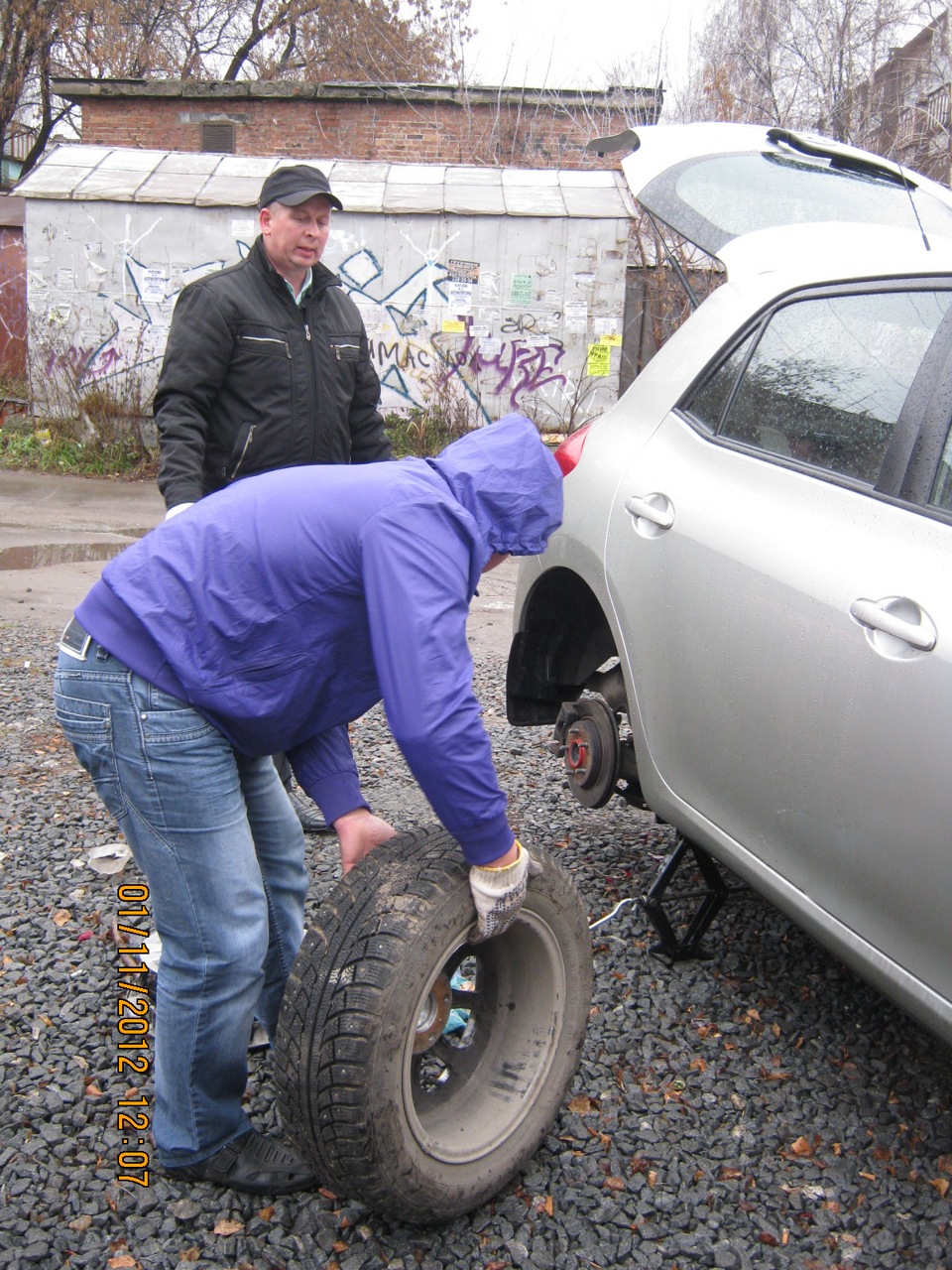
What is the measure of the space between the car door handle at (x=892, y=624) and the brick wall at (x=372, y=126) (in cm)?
1638

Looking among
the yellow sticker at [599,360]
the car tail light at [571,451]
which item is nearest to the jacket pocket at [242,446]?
the car tail light at [571,451]

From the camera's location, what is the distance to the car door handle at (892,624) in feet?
6.59

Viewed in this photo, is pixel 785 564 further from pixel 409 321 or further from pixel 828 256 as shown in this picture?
pixel 409 321

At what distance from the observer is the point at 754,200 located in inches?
125

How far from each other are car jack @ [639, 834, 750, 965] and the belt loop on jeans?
66.7 inches

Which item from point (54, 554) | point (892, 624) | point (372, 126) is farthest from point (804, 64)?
point (892, 624)

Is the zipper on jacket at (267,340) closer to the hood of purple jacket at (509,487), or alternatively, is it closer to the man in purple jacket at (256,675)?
the man in purple jacket at (256,675)

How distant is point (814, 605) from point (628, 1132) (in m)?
1.20

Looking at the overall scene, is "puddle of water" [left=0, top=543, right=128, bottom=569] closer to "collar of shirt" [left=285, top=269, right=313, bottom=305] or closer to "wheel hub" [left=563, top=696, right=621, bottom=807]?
"collar of shirt" [left=285, top=269, right=313, bottom=305]

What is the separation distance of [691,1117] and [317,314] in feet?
8.03

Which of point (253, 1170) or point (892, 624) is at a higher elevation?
→ point (892, 624)

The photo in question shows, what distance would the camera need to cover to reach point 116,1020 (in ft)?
8.92

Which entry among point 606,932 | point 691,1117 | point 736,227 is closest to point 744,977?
point 606,932

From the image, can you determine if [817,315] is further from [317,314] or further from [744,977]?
[744,977]
